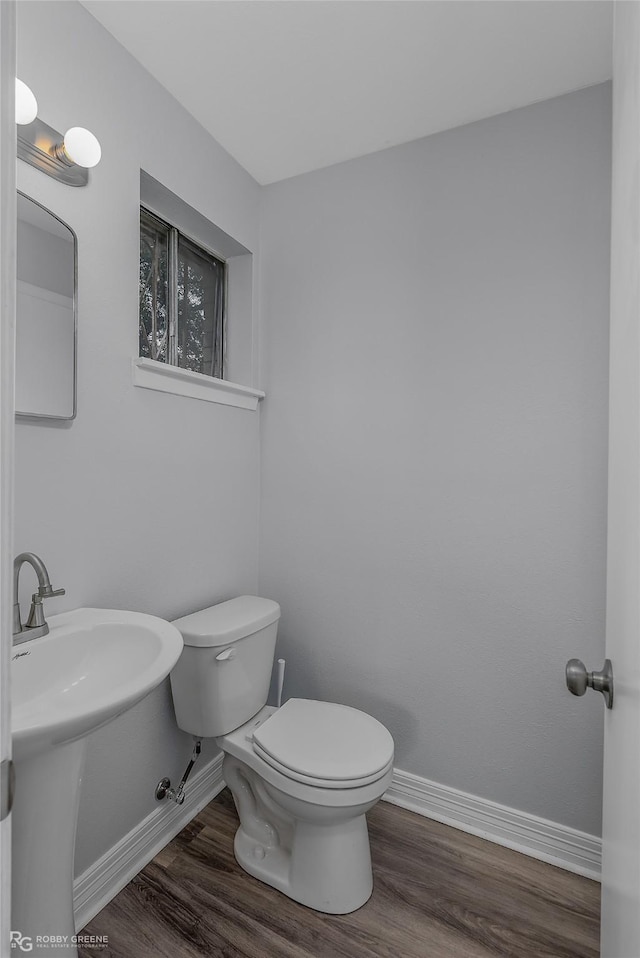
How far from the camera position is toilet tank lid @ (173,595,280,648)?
1.52 meters

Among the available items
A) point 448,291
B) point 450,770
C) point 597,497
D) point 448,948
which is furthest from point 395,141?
point 448,948

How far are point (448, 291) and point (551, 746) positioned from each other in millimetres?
1545

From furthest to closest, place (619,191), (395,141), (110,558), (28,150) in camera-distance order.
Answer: (395,141), (110,558), (28,150), (619,191)

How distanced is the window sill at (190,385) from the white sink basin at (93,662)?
2.30 feet

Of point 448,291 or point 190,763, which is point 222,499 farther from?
point 448,291

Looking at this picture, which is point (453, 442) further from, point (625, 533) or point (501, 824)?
point (501, 824)

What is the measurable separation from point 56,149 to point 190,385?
717 mm

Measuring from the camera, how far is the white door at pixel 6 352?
16.2 inches

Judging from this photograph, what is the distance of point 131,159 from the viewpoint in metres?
1.47

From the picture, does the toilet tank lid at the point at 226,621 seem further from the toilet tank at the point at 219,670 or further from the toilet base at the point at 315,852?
the toilet base at the point at 315,852

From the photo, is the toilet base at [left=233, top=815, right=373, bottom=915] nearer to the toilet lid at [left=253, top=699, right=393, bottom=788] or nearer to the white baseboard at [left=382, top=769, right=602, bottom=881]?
the toilet lid at [left=253, top=699, right=393, bottom=788]

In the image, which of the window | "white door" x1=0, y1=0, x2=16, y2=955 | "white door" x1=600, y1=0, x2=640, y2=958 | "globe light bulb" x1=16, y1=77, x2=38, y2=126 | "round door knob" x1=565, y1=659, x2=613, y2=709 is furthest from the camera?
the window

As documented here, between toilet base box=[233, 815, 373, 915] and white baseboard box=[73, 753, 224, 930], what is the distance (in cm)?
35

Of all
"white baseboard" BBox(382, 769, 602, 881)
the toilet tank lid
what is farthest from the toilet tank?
"white baseboard" BBox(382, 769, 602, 881)
